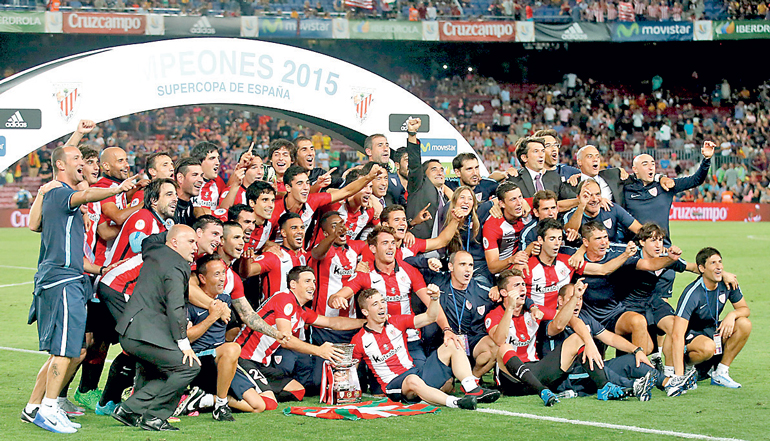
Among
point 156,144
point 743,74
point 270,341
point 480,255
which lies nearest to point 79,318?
point 270,341

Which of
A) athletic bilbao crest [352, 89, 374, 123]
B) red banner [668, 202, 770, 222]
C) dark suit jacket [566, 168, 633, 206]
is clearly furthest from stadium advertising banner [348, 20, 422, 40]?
dark suit jacket [566, 168, 633, 206]

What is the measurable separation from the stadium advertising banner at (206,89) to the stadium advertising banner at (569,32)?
74.4ft

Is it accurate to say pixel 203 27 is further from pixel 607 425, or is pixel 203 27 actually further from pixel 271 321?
pixel 607 425

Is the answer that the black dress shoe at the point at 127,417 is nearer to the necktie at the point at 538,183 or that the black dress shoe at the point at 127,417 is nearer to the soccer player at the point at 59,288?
the soccer player at the point at 59,288

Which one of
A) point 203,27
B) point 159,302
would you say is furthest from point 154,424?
point 203,27

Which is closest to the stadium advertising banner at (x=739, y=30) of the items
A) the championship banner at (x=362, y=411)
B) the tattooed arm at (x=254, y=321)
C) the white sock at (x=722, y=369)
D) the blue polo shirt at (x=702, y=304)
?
the blue polo shirt at (x=702, y=304)

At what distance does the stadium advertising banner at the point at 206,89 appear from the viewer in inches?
345

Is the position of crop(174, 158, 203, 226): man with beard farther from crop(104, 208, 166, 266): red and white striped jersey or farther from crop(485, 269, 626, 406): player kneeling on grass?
crop(485, 269, 626, 406): player kneeling on grass

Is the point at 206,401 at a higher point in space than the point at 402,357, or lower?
lower

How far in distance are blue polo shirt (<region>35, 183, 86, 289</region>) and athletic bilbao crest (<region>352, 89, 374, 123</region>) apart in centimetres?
447

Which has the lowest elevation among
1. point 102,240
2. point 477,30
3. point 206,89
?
point 102,240

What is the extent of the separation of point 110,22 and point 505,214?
2554 centimetres

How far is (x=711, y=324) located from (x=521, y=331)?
1.76 metres

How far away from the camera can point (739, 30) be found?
32.5 meters
